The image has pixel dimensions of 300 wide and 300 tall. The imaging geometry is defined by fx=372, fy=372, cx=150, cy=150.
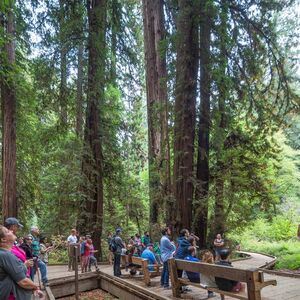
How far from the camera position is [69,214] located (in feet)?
50.4

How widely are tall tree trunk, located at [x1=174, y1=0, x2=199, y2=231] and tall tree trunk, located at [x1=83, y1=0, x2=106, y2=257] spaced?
15.7ft

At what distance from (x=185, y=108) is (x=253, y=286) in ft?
23.0

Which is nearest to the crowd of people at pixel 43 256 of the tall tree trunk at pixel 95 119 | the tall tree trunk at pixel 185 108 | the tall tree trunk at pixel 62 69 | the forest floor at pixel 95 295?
the forest floor at pixel 95 295

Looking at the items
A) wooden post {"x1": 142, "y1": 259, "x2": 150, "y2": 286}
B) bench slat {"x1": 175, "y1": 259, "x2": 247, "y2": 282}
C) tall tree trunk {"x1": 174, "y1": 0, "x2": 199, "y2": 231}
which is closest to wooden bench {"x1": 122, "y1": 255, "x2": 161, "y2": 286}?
wooden post {"x1": 142, "y1": 259, "x2": 150, "y2": 286}

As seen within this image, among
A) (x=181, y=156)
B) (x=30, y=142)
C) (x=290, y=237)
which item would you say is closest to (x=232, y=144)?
(x=181, y=156)

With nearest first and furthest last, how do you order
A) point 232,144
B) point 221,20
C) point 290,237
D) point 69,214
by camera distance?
point 221,20 → point 232,144 → point 69,214 → point 290,237

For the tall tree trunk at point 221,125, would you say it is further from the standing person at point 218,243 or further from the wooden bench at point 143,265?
the wooden bench at point 143,265

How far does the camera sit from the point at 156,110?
1320 cm

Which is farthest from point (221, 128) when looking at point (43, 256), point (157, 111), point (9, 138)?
point (9, 138)

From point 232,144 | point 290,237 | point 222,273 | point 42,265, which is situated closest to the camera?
point 222,273

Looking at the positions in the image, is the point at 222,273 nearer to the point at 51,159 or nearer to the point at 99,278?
the point at 99,278

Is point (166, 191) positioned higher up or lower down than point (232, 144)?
lower down

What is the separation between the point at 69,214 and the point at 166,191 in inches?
185

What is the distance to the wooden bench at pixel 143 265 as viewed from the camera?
8953mm
